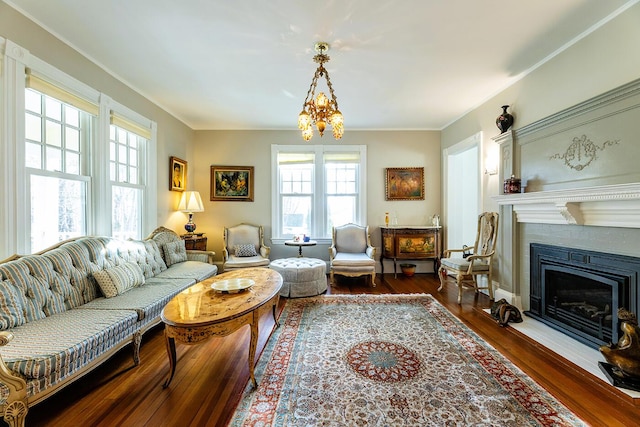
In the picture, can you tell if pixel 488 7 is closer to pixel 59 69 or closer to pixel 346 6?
pixel 346 6

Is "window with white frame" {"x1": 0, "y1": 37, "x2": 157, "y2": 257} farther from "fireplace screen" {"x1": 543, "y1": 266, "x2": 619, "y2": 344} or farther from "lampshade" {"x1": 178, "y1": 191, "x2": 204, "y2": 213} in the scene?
"fireplace screen" {"x1": 543, "y1": 266, "x2": 619, "y2": 344}

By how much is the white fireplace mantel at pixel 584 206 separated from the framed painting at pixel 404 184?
7.11ft

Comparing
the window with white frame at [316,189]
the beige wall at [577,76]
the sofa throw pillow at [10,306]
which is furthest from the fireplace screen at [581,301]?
the sofa throw pillow at [10,306]

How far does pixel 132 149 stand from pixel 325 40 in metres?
3.06

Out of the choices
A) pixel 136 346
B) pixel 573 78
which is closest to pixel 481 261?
pixel 573 78

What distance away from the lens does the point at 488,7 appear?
217cm

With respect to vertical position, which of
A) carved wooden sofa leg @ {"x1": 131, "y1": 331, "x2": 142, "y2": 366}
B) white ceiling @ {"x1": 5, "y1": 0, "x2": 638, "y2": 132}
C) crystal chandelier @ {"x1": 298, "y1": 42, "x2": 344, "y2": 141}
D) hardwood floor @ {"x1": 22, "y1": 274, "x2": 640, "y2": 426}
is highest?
white ceiling @ {"x1": 5, "y1": 0, "x2": 638, "y2": 132}

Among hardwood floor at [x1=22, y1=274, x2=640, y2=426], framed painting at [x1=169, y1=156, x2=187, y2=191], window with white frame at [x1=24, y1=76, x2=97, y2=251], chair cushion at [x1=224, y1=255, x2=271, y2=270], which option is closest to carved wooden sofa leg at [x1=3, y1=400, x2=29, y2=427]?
hardwood floor at [x1=22, y1=274, x2=640, y2=426]

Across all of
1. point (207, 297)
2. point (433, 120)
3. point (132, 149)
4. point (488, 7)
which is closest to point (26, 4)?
point (132, 149)

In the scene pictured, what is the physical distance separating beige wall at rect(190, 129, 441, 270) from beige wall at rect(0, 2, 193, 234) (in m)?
0.52

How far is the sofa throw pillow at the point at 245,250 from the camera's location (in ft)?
15.8

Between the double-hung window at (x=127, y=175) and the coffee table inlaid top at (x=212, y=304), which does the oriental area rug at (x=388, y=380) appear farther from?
the double-hung window at (x=127, y=175)

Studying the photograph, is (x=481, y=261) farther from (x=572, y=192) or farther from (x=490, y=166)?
(x=572, y=192)

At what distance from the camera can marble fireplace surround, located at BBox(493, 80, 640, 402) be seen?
220cm
